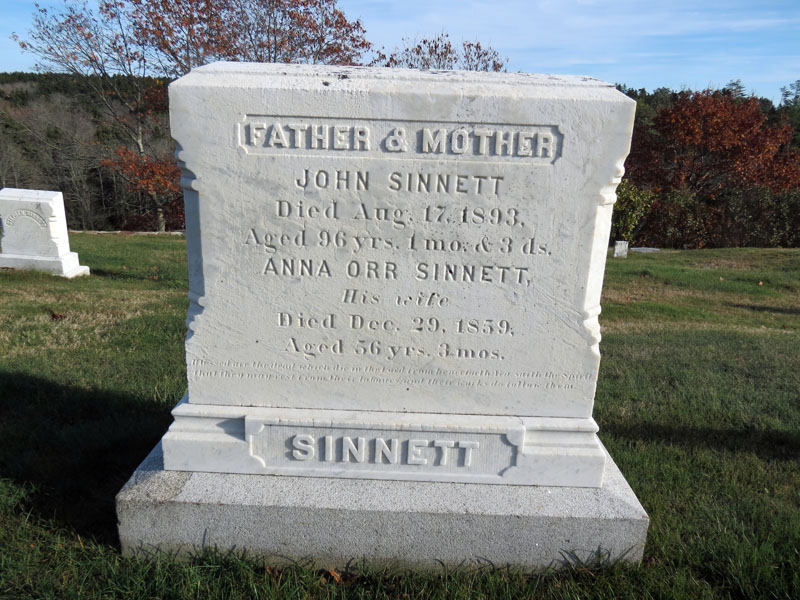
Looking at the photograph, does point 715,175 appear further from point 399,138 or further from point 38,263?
point 399,138

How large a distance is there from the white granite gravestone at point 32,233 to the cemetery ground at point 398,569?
Result: 6.38 feet

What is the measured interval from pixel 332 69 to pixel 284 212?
66 centimetres

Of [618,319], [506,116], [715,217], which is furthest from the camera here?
[715,217]

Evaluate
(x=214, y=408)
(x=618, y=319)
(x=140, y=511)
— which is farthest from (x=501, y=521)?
(x=618, y=319)

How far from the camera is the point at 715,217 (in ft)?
63.7

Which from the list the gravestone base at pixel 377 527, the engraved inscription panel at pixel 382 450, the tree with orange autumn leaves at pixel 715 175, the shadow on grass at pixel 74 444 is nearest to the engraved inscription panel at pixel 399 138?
the engraved inscription panel at pixel 382 450

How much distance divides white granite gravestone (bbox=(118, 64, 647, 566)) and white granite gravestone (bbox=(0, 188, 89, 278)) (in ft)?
25.3

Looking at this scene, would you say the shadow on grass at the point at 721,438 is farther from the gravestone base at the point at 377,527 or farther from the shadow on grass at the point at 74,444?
the shadow on grass at the point at 74,444

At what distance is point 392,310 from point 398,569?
1129mm

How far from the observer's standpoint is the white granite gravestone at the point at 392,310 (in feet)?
7.59

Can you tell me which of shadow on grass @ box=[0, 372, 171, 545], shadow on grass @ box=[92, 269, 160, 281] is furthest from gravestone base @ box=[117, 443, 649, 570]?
shadow on grass @ box=[92, 269, 160, 281]

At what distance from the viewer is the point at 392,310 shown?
2541 millimetres

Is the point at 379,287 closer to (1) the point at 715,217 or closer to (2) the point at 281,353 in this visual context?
(2) the point at 281,353

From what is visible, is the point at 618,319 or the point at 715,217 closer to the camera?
the point at 618,319
